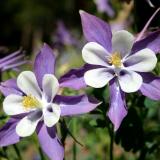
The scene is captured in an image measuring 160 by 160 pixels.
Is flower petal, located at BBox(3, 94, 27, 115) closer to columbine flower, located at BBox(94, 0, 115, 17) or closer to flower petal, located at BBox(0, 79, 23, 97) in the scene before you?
flower petal, located at BBox(0, 79, 23, 97)

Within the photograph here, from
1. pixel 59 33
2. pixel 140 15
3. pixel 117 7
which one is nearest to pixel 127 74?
pixel 140 15

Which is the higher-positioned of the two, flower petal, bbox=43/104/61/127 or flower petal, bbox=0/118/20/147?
flower petal, bbox=43/104/61/127

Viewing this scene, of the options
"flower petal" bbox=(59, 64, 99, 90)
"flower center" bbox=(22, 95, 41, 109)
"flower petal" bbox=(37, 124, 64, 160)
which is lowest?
"flower petal" bbox=(37, 124, 64, 160)

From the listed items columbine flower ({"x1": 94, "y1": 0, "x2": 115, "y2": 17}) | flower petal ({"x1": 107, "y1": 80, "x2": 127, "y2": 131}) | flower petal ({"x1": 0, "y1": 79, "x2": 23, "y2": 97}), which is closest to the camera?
flower petal ({"x1": 107, "y1": 80, "x2": 127, "y2": 131})

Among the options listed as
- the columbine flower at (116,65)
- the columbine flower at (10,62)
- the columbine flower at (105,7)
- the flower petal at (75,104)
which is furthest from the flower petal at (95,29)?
the columbine flower at (105,7)

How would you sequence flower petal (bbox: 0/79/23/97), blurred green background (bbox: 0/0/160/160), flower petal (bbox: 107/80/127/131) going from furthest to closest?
blurred green background (bbox: 0/0/160/160)
flower petal (bbox: 0/79/23/97)
flower petal (bbox: 107/80/127/131)

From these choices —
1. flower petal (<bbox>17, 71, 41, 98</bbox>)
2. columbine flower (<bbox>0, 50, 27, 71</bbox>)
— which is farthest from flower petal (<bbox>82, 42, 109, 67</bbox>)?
columbine flower (<bbox>0, 50, 27, 71</bbox>)

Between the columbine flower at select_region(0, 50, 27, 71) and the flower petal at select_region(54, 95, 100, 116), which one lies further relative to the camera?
the columbine flower at select_region(0, 50, 27, 71)
